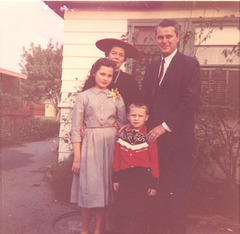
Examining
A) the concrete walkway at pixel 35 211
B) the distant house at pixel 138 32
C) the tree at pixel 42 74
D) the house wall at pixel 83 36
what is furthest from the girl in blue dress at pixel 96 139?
the tree at pixel 42 74

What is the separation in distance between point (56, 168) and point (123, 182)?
2.72 meters

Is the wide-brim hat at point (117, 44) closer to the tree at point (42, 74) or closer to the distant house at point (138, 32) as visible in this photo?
the distant house at point (138, 32)

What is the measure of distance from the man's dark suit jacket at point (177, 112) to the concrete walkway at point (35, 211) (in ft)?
4.86

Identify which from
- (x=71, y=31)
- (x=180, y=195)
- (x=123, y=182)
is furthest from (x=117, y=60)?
(x=71, y=31)

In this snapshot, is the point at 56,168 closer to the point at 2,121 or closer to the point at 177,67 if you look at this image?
the point at 177,67

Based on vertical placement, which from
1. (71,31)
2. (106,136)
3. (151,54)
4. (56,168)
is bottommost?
(56,168)

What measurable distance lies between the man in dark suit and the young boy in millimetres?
95

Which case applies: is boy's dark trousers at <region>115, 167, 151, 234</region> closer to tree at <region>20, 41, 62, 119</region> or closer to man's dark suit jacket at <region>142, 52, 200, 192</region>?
man's dark suit jacket at <region>142, 52, 200, 192</region>

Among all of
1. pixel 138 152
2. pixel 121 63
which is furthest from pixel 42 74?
pixel 138 152

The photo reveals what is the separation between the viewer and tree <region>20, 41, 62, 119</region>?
6035 millimetres

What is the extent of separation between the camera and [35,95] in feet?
21.2

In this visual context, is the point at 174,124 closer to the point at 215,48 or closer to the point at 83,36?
the point at 215,48

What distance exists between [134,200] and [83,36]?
160 inches

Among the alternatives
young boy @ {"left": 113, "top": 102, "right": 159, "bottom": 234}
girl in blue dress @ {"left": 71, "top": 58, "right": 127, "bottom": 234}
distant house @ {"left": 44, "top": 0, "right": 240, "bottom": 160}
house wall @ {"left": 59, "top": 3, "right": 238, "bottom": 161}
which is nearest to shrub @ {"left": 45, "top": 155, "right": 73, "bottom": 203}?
distant house @ {"left": 44, "top": 0, "right": 240, "bottom": 160}
